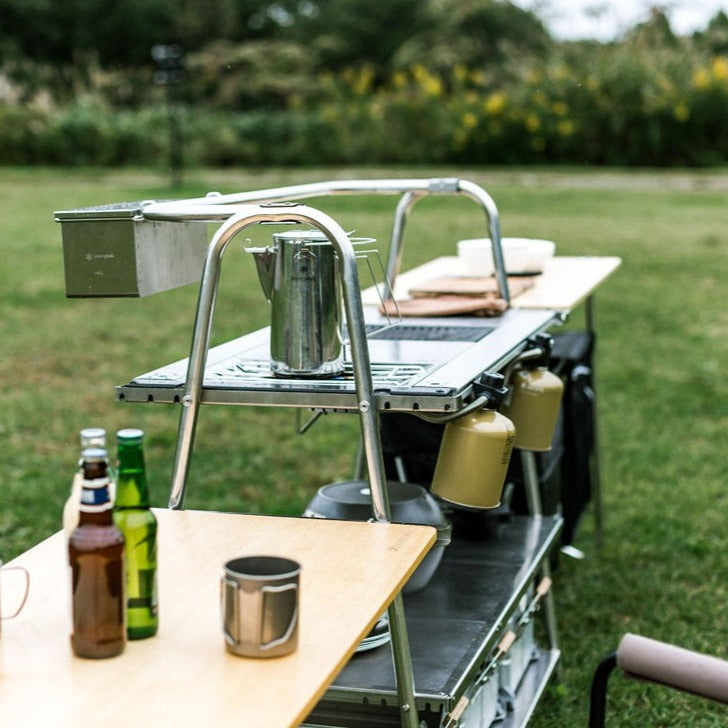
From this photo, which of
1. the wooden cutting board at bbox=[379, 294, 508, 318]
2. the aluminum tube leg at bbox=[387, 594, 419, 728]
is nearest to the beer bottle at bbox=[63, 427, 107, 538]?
the aluminum tube leg at bbox=[387, 594, 419, 728]

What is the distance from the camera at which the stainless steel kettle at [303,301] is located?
84.5 inches

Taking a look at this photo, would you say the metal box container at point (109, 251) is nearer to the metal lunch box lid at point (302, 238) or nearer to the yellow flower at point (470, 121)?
the metal lunch box lid at point (302, 238)

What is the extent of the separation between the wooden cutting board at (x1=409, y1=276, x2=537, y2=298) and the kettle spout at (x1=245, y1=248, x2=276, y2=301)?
3.90ft

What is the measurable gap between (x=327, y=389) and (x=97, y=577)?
714mm

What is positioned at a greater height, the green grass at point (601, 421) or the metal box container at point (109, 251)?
the metal box container at point (109, 251)

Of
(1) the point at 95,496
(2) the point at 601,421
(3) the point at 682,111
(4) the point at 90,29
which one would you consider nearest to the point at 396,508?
(1) the point at 95,496

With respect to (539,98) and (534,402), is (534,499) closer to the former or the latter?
(534,402)

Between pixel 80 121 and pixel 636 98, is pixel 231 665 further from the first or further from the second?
pixel 80 121

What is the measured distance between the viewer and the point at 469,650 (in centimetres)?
241

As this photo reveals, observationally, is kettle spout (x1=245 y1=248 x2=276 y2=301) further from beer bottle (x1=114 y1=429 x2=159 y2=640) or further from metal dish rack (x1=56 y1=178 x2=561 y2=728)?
beer bottle (x1=114 y1=429 x2=159 y2=640)

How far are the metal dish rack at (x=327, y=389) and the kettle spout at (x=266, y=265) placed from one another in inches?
2.2

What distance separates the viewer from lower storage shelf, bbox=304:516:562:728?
2.23 metres

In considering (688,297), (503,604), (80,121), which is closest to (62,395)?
(503,604)

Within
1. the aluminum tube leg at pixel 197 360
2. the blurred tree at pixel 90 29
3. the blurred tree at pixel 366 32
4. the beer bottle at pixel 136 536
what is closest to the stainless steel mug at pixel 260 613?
the beer bottle at pixel 136 536
